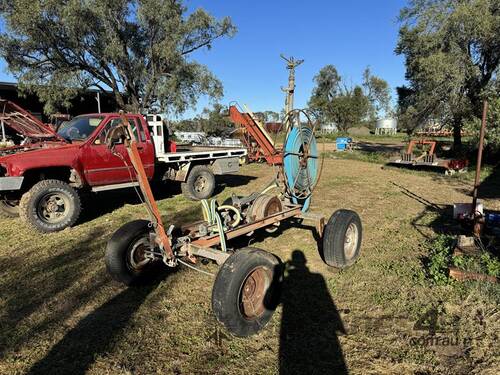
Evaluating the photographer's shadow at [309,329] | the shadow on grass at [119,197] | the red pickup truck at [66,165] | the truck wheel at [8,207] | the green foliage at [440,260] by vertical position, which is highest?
the red pickup truck at [66,165]

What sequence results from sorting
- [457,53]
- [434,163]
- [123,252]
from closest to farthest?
[123,252] < [434,163] < [457,53]

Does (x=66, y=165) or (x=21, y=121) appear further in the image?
(x=21, y=121)

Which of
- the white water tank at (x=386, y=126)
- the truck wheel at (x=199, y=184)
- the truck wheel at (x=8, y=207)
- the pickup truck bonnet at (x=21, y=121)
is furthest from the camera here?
the white water tank at (x=386, y=126)

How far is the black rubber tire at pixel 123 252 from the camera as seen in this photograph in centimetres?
410

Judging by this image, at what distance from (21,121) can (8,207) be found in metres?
1.89

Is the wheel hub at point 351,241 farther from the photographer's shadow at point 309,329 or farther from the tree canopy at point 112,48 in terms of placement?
the tree canopy at point 112,48

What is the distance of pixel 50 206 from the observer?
672cm

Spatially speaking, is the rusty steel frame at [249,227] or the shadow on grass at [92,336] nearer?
the shadow on grass at [92,336]

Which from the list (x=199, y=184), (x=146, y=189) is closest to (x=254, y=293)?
(x=146, y=189)

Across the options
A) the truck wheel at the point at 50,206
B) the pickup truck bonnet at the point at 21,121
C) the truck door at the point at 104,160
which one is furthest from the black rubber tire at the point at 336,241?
the pickup truck bonnet at the point at 21,121

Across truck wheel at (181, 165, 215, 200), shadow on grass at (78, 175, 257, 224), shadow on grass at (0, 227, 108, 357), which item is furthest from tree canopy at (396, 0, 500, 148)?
shadow on grass at (0, 227, 108, 357)

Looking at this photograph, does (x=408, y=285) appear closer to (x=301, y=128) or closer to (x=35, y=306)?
(x=301, y=128)

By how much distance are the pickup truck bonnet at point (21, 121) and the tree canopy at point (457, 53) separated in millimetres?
15220

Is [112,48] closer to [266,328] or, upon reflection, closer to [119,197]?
[119,197]
